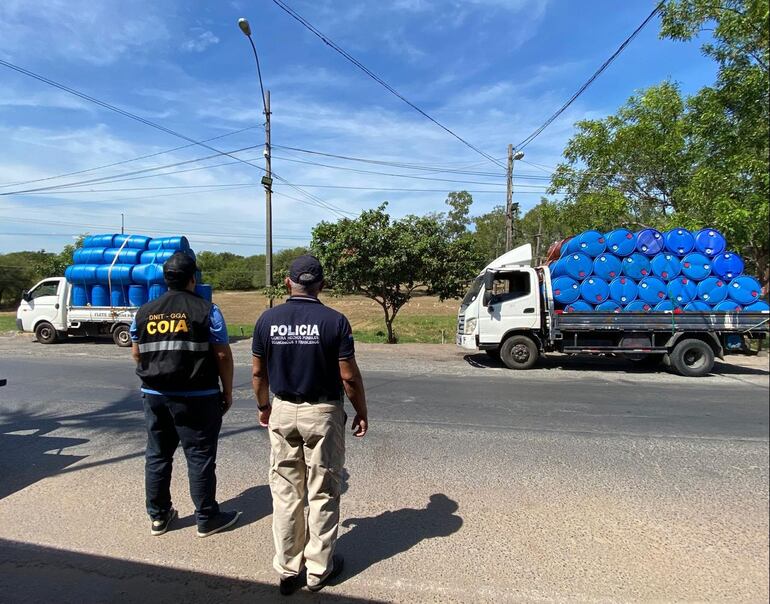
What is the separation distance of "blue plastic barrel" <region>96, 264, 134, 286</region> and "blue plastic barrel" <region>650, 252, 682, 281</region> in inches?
547

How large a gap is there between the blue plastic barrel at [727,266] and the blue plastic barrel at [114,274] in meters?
14.8

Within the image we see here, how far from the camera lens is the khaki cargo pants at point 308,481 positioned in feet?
8.54

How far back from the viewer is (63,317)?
605 inches

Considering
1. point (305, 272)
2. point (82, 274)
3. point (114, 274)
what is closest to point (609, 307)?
point (305, 272)

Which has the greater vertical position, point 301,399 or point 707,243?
point 707,243

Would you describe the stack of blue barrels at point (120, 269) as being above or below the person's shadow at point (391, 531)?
above

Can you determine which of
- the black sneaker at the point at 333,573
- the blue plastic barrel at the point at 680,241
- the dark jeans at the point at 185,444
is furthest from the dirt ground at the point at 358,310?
the black sneaker at the point at 333,573

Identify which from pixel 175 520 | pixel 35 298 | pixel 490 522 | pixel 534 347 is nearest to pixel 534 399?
pixel 534 347

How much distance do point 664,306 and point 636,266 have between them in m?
0.99

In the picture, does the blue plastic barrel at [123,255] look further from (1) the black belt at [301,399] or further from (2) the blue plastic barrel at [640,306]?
(1) the black belt at [301,399]

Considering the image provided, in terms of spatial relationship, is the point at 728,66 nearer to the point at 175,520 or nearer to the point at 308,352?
→ the point at 308,352

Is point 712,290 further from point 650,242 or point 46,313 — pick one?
point 46,313

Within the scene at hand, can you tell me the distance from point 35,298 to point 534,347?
15528 millimetres

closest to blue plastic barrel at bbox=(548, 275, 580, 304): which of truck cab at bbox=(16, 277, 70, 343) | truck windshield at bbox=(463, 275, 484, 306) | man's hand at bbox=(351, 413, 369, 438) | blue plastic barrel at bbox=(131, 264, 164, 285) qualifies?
truck windshield at bbox=(463, 275, 484, 306)
